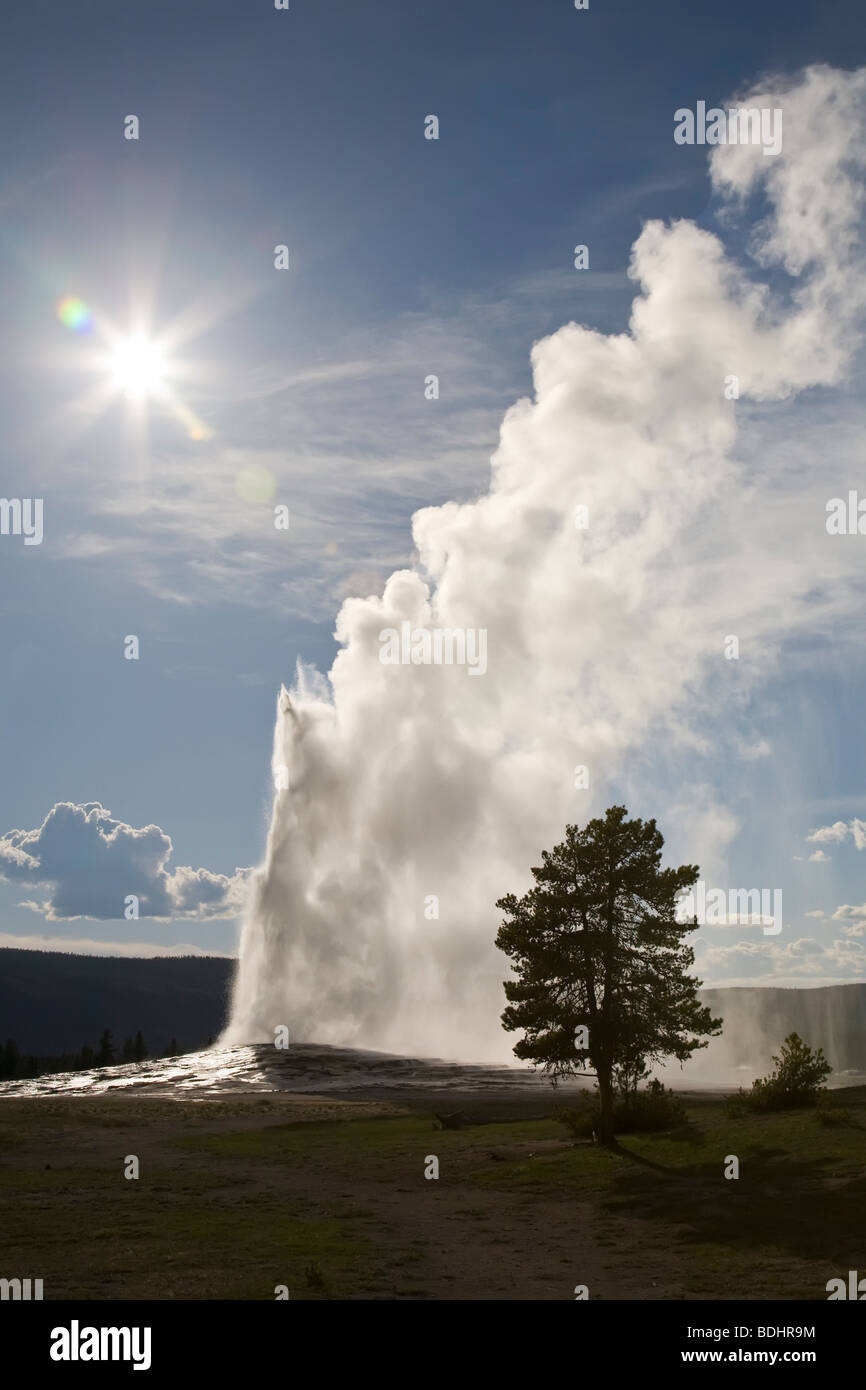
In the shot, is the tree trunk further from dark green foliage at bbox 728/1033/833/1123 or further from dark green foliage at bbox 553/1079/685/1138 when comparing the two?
dark green foliage at bbox 728/1033/833/1123

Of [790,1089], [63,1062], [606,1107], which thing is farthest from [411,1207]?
[63,1062]

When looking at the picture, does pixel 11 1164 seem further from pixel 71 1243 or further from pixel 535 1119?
pixel 535 1119

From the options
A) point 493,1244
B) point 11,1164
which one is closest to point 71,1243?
point 493,1244

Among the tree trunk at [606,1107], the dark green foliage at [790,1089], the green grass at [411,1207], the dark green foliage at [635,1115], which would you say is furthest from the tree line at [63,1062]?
the dark green foliage at [790,1089]

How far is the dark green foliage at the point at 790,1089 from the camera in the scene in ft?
121

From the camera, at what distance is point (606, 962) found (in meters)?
35.1

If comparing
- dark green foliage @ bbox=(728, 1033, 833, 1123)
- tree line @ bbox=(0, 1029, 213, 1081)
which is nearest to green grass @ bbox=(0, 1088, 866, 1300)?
dark green foliage @ bbox=(728, 1033, 833, 1123)

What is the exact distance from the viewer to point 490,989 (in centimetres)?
12312

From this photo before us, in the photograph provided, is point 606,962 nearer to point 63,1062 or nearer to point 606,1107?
point 606,1107

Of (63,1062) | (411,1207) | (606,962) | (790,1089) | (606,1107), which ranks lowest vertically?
(63,1062)

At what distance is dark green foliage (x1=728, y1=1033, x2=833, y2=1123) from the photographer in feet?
121

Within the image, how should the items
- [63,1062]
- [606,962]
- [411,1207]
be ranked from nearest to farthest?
[411,1207] < [606,962] < [63,1062]

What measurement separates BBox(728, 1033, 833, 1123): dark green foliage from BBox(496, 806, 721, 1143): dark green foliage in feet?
A: 14.1

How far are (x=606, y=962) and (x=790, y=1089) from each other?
9.58 m
